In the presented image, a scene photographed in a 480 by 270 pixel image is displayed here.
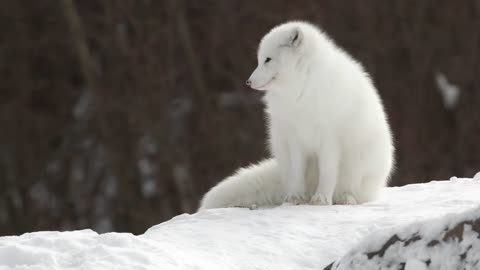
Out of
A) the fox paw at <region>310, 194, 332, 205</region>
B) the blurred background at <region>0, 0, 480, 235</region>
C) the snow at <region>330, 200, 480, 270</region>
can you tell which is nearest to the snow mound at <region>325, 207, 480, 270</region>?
the snow at <region>330, 200, 480, 270</region>

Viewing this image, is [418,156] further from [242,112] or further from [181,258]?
[181,258]

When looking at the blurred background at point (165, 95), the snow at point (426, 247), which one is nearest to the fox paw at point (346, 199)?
the snow at point (426, 247)

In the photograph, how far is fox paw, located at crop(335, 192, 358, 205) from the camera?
19.4 feet

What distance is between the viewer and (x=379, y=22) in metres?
13.3

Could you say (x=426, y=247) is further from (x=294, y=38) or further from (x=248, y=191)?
(x=294, y=38)

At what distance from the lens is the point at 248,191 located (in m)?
5.89

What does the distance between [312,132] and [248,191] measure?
1.82 ft

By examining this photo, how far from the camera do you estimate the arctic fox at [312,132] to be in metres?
5.86

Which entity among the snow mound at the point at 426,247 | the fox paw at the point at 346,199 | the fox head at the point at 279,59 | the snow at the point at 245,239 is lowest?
the fox paw at the point at 346,199

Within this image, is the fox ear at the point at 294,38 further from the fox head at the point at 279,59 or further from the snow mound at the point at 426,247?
the snow mound at the point at 426,247

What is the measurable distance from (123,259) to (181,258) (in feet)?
1.02

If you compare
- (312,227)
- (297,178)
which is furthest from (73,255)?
(297,178)

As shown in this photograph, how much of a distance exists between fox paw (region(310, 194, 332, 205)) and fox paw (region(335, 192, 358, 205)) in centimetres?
15

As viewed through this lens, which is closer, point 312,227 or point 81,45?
point 312,227
